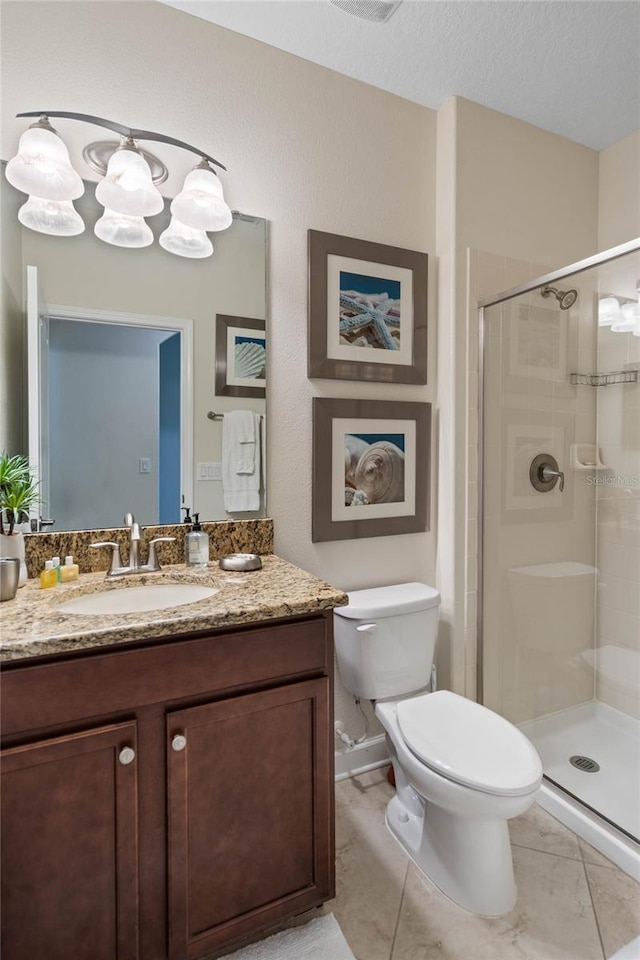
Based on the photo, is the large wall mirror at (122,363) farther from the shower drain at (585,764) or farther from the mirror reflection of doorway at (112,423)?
the shower drain at (585,764)

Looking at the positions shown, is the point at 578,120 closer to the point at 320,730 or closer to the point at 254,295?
the point at 254,295

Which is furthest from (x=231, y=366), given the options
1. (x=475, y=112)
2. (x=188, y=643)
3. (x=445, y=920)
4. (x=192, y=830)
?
(x=445, y=920)

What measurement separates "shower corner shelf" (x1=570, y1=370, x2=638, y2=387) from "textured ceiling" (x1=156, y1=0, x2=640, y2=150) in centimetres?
112

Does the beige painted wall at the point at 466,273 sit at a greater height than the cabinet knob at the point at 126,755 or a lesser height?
greater

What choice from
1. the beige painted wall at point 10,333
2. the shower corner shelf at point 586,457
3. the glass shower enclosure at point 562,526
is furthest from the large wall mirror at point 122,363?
the shower corner shelf at point 586,457

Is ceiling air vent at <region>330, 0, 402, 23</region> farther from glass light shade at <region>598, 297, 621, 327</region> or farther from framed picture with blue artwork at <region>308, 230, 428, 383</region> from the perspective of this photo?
glass light shade at <region>598, 297, 621, 327</region>

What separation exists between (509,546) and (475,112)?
179 centimetres

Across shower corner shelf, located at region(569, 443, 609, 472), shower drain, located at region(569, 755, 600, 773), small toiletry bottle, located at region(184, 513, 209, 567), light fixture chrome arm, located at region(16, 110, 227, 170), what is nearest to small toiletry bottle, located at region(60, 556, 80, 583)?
small toiletry bottle, located at region(184, 513, 209, 567)

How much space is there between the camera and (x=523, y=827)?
1.75m

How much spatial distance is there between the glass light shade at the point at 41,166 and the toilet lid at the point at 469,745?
6.14 feet

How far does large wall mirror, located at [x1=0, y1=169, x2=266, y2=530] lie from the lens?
4.83ft

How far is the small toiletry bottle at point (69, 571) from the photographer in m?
1.42

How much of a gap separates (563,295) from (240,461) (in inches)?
55.2

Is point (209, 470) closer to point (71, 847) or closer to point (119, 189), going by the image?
point (119, 189)
